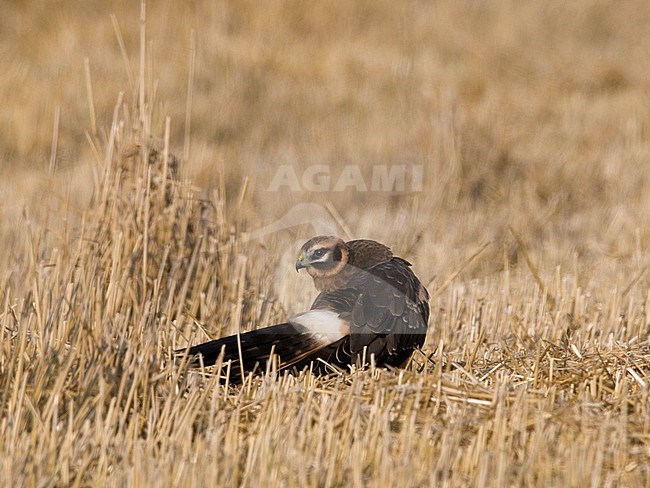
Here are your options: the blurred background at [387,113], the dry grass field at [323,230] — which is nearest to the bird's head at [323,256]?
the dry grass field at [323,230]

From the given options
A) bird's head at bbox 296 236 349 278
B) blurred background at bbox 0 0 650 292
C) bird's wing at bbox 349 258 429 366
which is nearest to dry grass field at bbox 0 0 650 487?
blurred background at bbox 0 0 650 292

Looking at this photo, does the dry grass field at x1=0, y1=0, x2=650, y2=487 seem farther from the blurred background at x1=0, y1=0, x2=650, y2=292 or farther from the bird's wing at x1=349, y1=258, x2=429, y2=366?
the bird's wing at x1=349, y1=258, x2=429, y2=366

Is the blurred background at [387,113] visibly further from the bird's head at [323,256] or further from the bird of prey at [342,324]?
the bird of prey at [342,324]

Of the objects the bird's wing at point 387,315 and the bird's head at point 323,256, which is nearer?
the bird's wing at point 387,315

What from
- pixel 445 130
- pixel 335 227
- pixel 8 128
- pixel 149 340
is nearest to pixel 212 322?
pixel 149 340

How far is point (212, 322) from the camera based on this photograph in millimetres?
4430

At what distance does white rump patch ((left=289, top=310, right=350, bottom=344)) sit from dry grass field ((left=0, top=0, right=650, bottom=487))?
17cm

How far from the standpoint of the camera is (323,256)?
3758 millimetres

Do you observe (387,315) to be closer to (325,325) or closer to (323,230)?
(325,325)

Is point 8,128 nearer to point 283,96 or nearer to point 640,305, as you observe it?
point 283,96

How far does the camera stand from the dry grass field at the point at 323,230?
285 centimetres

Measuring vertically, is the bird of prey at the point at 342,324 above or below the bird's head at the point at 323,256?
below

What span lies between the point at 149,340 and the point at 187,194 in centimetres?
177

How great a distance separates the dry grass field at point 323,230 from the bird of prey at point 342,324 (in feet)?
0.39
